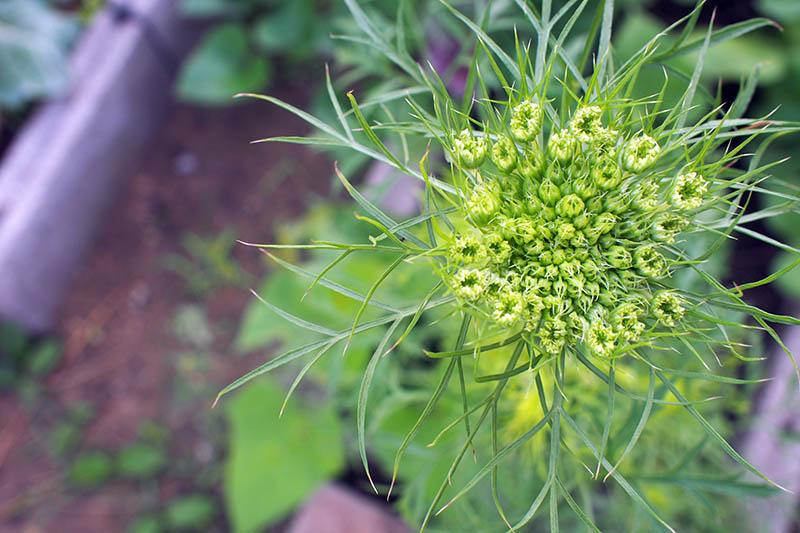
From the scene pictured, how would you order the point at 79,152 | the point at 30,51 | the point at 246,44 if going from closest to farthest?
the point at 30,51 < the point at 79,152 < the point at 246,44

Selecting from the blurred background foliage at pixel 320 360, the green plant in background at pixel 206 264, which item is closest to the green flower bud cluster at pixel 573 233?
the blurred background foliage at pixel 320 360

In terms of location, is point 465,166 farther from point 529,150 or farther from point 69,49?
point 69,49

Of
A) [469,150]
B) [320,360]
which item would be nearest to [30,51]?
[320,360]

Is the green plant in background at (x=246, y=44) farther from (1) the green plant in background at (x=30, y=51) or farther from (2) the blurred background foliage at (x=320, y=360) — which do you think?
(1) the green plant in background at (x=30, y=51)

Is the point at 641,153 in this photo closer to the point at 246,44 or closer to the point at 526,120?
the point at 526,120

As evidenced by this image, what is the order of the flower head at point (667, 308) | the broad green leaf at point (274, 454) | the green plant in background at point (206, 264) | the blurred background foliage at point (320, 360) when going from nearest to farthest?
1. the flower head at point (667, 308)
2. the blurred background foliage at point (320, 360)
3. the broad green leaf at point (274, 454)
4. the green plant in background at point (206, 264)

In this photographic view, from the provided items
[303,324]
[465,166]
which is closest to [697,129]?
[465,166]
